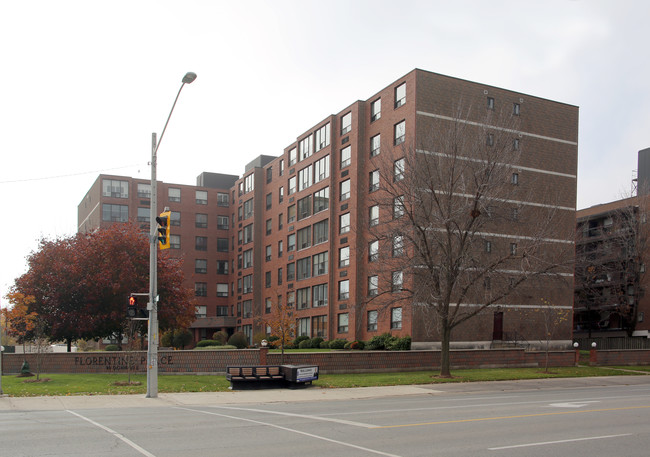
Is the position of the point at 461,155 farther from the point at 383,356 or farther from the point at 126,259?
the point at 126,259

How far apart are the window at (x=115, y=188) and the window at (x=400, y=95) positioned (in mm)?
42262

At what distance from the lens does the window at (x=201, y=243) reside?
80056mm

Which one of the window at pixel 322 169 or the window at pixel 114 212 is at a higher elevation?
the window at pixel 322 169

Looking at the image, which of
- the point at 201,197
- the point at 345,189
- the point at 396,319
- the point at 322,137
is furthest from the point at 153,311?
the point at 201,197

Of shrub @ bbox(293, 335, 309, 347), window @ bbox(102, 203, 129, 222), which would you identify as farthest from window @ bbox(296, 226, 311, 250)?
window @ bbox(102, 203, 129, 222)

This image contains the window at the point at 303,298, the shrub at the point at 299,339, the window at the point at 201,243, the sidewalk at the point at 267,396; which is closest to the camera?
the sidewalk at the point at 267,396

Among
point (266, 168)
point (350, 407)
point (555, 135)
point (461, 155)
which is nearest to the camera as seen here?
point (350, 407)

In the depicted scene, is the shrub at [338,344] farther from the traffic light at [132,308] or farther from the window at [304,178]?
the traffic light at [132,308]

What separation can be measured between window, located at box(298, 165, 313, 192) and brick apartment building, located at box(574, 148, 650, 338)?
24846 millimetres

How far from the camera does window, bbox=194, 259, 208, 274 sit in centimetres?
7969

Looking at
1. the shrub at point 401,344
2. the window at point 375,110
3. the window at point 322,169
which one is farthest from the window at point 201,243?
the shrub at point 401,344

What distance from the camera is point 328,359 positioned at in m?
31.1

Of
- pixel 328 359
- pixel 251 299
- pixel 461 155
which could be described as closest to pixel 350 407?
pixel 328 359

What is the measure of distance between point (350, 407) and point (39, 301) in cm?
2507
